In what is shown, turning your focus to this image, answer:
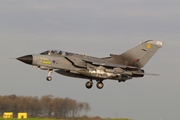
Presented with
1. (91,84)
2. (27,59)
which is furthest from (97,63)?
(27,59)

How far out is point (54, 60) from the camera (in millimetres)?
40781

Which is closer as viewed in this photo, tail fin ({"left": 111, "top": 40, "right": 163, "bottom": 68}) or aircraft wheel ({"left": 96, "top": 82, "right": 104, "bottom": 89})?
aircraft wheel ({"left": 96, "top": 82, "right": 104, "bottom": 89})

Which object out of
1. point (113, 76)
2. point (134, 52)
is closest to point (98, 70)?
point (113, 76)

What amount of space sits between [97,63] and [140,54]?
191 inches

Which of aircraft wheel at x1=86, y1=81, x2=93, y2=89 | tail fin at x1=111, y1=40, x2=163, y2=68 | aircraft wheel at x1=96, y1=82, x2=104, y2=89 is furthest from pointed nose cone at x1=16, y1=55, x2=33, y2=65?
tail fin at x1=111, y1=40, x2=163, y2=68

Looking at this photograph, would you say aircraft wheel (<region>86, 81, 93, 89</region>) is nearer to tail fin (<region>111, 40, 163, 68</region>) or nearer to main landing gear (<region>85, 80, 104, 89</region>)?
main landing gear (<region>85, 80, 104, 89</region>)

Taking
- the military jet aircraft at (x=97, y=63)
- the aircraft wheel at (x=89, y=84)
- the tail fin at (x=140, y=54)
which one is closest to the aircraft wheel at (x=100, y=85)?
the military jet aircraft at (x=97, y=63)

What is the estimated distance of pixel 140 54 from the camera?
44.8 m

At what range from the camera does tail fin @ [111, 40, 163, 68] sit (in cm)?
4438

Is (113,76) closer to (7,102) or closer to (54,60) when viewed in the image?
(54,60)

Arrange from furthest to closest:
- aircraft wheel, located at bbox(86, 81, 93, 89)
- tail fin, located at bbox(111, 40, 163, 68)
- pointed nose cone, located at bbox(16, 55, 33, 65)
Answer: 1. tail fin, located at bbox(111, 40, 163, 68)
2. aircraft wheel, located at bbox(86, 81, 93, 89)
3. pointed nose cone, located at bbox(16, 55, 33, 65)

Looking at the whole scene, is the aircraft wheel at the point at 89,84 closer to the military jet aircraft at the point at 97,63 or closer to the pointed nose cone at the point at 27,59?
the military jet aircraft at the point at 97,63

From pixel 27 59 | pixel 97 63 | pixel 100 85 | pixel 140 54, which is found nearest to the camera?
pixel 27 59

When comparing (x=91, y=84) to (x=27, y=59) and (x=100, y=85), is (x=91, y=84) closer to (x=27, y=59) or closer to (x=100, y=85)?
(x=100, y=85)
